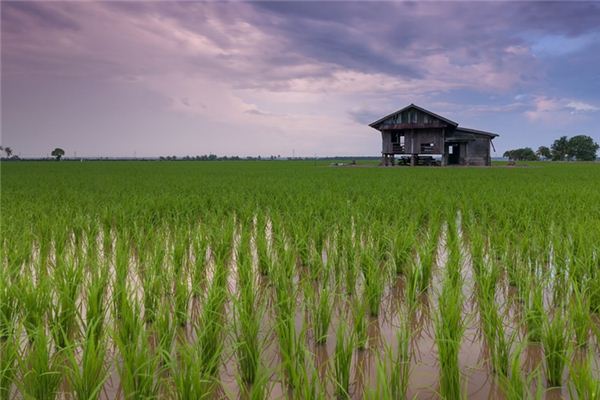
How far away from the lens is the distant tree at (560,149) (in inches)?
3610

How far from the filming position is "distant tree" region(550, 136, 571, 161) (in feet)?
301

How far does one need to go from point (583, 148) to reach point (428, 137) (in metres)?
82.4

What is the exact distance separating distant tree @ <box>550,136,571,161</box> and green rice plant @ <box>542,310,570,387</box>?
369ft

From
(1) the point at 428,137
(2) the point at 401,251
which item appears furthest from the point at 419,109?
(2) the point at 401,251

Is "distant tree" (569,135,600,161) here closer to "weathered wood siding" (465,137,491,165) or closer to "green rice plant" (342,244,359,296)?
"weathered wood siding" (465,137,491,165)

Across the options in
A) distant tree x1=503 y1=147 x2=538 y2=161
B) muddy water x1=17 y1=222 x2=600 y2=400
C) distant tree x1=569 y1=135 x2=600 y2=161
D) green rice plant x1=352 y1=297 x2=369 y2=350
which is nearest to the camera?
muddy water x1=17 y1=222 x2=600 y2=400

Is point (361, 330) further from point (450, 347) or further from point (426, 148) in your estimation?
point (426, 148)

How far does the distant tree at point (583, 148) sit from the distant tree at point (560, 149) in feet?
3.90

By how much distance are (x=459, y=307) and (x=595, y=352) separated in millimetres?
915

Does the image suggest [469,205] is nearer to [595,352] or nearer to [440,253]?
[440,253]

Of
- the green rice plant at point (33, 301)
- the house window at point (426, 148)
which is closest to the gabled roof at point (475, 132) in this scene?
the house window at point (426, 148)

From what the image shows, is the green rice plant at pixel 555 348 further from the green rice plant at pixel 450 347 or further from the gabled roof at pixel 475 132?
the gabled roof at pixel 475 132

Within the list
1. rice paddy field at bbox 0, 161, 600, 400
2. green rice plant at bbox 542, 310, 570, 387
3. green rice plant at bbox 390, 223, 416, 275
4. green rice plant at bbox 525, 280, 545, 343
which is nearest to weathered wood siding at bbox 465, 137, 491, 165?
rice paddy field at bbox 0, 161, 600, 400

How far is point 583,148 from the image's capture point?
87.6 m
